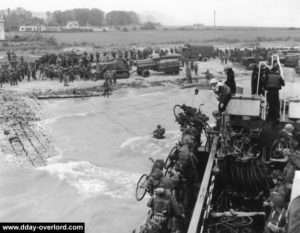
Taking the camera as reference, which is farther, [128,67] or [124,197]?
[128,67]

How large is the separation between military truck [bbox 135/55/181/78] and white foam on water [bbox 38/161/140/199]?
20675 mm

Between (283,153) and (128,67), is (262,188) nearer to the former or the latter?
(283,153)

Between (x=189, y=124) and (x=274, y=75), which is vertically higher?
(x=274, y=75)

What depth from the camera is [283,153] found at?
29.0ft

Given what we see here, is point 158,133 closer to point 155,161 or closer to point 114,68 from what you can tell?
point 155,161

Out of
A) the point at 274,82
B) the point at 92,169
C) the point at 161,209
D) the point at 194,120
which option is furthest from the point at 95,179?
the point at 161,209

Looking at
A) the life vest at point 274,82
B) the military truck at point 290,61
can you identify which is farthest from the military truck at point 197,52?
the life vest at point 274,82

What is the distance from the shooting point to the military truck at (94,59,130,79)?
3231 centimetres

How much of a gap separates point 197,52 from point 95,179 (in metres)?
35.5

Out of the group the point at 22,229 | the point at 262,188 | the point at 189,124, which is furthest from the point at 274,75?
the point at 22,229

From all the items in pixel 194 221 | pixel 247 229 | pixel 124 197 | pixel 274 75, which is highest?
pixel 274 75

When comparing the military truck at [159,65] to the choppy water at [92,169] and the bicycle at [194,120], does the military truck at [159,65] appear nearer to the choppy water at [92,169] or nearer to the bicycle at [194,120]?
the choppy water at [92,169]

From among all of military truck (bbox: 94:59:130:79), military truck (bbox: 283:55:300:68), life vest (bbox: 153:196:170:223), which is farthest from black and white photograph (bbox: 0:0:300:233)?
military truck (bbox: 283:55:300:68)

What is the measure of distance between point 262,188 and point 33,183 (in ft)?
22.7
